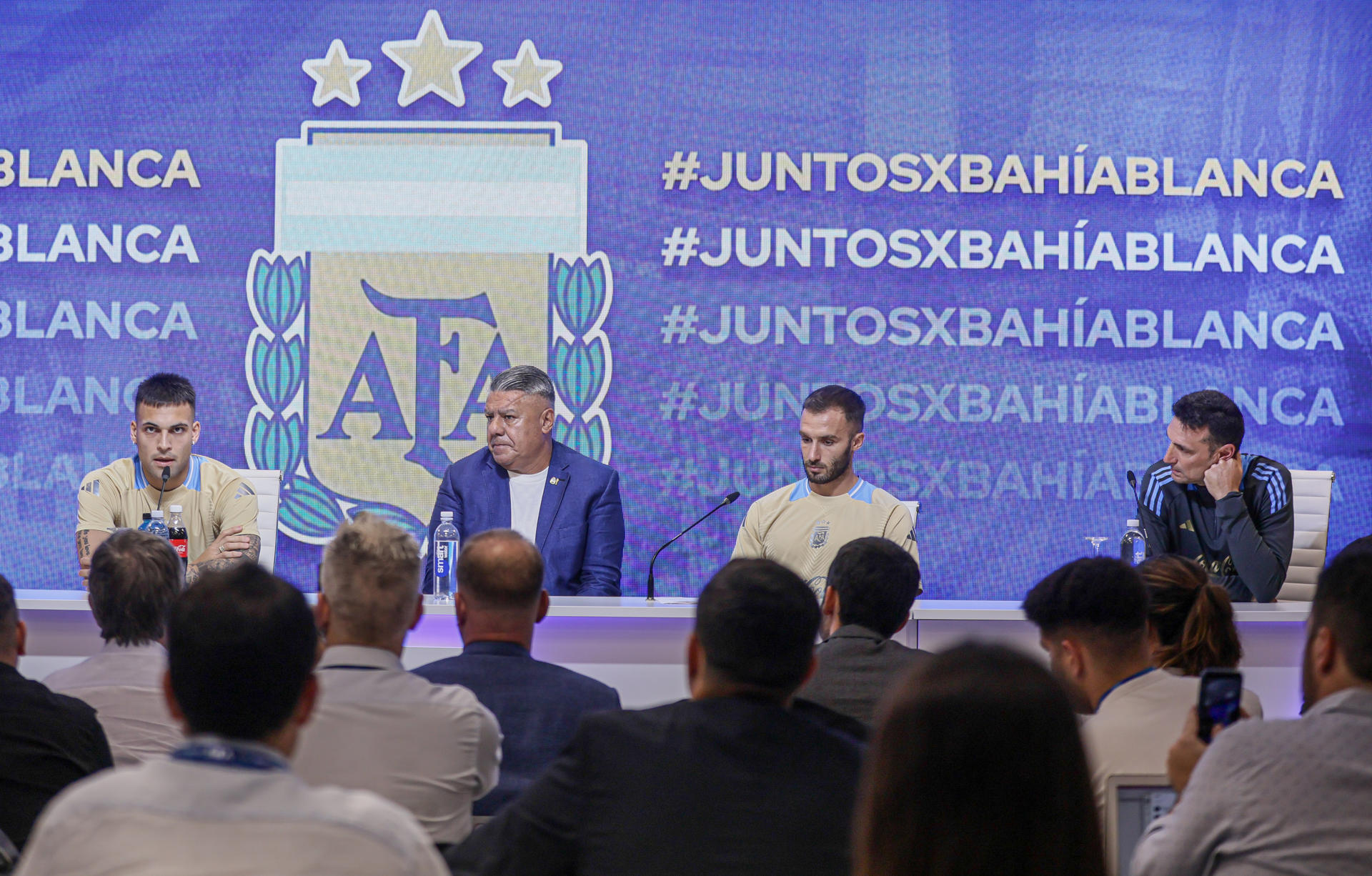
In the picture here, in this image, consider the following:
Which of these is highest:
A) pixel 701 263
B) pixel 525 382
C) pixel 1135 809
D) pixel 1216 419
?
pixel 701 263

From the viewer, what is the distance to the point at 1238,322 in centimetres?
526

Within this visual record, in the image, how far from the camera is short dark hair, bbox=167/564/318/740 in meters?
1.17

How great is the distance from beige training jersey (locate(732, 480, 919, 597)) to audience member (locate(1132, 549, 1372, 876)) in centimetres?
271

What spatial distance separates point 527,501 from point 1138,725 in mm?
2916

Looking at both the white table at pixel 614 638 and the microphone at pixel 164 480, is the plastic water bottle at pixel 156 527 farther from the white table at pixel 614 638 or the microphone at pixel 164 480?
the white table at pixel 614 638

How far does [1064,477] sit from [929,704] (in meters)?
4.67

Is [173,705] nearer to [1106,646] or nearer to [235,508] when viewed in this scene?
[1106,646]

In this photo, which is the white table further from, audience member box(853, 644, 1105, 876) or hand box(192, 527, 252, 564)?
audience member box(853, 644, 1105, 876)

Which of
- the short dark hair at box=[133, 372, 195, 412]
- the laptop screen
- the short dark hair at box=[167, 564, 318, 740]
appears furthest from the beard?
the short dark hair at box=[167, 564, 318, 740]

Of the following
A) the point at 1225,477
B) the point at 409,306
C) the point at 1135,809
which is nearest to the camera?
the point at 1135,809

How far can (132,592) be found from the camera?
89.8 inches

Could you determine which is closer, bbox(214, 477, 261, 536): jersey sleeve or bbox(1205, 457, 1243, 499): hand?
bbox(1205, 457, 1243, 499): hand

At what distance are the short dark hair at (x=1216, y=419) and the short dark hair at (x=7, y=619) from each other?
351cm

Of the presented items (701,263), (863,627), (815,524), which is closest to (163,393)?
(701,263)
